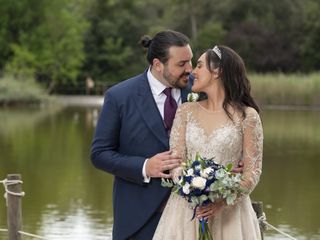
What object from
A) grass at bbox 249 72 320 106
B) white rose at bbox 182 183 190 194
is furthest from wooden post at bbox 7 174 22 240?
grass at bbox 249 72 320 106

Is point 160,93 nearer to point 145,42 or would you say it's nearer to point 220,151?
point 145,42

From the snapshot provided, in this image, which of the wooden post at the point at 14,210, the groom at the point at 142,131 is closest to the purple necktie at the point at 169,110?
the groom at the point at 142,131

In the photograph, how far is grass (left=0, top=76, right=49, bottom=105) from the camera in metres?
37.3

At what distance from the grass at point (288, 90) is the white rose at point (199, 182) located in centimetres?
3124

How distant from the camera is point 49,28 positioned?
48.3 m

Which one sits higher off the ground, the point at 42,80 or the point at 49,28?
the point at 49,28

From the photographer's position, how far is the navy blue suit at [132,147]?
12.0 feet

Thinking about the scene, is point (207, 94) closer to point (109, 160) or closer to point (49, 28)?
point (109, 160)

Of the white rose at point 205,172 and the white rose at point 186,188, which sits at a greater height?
the white rose at point 205,172

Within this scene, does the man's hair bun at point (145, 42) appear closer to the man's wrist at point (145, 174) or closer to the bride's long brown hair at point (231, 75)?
the bride's long brown hair at point (231, 75)

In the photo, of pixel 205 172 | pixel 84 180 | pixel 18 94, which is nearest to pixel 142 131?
pixel 205 172

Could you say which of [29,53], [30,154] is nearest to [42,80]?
[29,53]

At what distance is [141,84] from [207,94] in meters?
0.37

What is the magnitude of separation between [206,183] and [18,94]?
34854 mm
